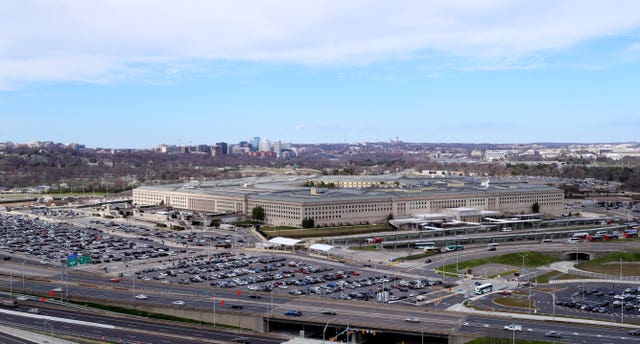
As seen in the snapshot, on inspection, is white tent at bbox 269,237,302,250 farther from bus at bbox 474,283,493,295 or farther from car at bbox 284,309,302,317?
car at bbox 284,309,302,317

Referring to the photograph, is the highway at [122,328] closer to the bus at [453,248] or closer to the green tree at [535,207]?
the bus at [453,248]

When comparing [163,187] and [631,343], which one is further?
[163,187]

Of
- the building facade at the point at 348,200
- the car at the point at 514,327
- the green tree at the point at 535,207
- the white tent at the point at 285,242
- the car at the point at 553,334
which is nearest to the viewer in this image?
the car at the point at 553,334

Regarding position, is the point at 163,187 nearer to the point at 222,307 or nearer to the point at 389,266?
the point at 389,266

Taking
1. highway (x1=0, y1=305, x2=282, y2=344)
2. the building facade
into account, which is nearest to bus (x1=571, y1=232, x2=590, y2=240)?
the building facade

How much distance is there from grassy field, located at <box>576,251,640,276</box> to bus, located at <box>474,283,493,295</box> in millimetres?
12282

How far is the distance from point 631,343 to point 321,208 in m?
43.9

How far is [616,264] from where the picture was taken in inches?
2084

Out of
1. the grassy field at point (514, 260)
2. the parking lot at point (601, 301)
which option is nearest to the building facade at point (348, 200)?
the grassy field at point (514, 260)

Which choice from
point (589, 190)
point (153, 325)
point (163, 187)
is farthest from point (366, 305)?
point (589, 190)

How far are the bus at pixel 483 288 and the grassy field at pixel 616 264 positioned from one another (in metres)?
12.3

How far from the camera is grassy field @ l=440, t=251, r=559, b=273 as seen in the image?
51.1 m

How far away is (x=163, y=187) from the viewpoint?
9538 cm

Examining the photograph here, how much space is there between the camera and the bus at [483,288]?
40.8 m
